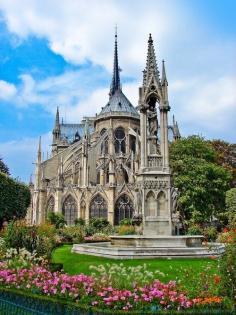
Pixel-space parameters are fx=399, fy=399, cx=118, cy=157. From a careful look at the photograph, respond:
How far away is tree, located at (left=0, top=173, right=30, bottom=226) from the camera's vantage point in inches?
1260

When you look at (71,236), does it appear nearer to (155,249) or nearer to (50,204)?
(155,249)

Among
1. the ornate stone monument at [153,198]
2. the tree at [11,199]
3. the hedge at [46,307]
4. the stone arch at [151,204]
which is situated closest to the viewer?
the hedge at [46,307]

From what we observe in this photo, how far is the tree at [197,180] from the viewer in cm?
4141

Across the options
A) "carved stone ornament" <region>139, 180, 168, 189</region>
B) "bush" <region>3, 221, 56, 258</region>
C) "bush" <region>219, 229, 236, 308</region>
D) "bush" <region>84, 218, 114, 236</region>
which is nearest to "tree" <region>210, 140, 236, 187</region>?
"bush" <region>84, 218, 114, 236</region>

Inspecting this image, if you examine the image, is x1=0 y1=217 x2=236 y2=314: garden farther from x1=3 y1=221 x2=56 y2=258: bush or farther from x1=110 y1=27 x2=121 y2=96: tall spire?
x1=110 y1=27 x2=121 y2=96: tall spire

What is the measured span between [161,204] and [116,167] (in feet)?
143

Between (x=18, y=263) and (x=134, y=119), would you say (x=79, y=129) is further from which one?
(x=18, y=263)

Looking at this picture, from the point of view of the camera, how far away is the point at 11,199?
33031 mm

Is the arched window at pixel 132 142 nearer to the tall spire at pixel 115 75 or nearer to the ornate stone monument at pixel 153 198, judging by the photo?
the tall spire at pixel 115 75

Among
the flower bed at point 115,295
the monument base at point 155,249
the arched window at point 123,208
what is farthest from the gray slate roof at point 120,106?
the flower bed at point 115,295

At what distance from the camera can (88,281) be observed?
7.60 m

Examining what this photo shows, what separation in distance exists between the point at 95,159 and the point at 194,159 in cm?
2779

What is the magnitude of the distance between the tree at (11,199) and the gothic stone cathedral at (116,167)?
Answer: 9.87 meters

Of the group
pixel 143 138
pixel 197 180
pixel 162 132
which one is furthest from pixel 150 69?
pixel 197 180
